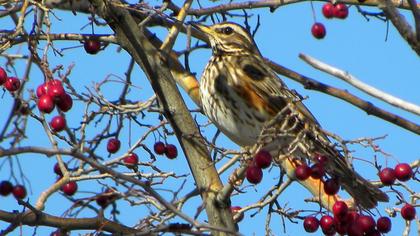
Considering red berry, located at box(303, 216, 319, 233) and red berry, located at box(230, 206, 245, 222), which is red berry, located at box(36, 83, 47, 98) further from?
red berry, located at box(303, 216, 319, 233)

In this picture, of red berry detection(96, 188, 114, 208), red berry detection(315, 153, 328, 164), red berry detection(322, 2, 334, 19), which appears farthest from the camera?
red berry detection(322, 2, 334, 19)

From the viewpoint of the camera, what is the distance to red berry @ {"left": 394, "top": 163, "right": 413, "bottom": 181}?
18.4ft

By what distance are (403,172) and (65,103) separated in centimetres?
203

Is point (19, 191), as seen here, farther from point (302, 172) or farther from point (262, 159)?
point (302, 172)

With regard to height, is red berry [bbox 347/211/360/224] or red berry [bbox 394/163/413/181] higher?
red berry [bbox 394/163/413/181]

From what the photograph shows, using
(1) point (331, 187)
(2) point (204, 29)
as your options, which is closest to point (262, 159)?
(1) point (331, 187)

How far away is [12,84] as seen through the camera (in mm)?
6426

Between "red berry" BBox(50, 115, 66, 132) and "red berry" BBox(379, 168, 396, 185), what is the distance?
1.92 metres

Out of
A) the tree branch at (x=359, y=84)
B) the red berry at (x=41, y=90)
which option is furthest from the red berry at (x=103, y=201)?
the tree branch at (x=359, y=84)

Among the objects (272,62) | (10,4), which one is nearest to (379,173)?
(272,62)

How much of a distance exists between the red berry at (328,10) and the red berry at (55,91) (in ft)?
8.87

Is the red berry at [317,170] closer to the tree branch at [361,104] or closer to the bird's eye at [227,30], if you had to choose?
the tree branch at [361,104]

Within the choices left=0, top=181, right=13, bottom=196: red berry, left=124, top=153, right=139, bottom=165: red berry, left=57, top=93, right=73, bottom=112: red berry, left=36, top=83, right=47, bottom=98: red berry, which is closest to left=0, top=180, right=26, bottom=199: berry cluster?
left=0, top=181, right=13, bottom=196: red berry

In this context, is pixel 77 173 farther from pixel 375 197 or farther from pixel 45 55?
pixel 375 197
